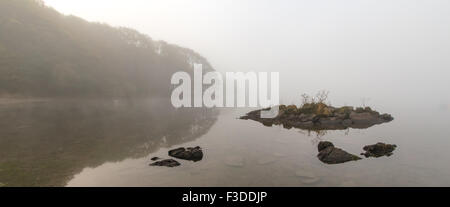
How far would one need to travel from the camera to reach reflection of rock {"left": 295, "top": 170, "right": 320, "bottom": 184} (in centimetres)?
845

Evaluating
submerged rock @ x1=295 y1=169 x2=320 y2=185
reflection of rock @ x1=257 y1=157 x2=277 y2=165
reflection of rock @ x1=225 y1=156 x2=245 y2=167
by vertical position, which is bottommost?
submerged rock @ x1=295 y1=169 x2=320 y2=185

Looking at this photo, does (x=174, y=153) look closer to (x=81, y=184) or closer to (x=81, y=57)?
(x=81, y=184)

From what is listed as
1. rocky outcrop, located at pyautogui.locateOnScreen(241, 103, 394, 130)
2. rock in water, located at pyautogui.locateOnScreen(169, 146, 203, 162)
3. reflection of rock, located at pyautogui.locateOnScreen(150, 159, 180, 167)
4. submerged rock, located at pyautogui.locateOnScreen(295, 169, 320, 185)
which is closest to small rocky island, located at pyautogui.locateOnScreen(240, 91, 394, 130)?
rocky outcrop, located at pyautogui.locateOnScreen(241, 103, 394, 130)

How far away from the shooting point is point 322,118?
79.6 ft

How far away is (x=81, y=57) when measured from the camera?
68.8 metres

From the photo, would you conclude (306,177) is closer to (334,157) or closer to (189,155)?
(334,157)

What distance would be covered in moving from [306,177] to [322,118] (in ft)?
56.1

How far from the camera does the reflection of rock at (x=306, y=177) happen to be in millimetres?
8445

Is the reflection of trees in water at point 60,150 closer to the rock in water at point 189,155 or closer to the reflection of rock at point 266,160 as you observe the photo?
the rock in water at point 189,155

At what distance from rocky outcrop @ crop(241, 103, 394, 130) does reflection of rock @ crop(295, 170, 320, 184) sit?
13080 millimetres

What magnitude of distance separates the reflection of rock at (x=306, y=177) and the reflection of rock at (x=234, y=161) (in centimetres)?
252

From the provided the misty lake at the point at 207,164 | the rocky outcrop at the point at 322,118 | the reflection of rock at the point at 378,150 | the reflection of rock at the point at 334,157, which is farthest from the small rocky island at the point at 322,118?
the reflection of rock at the point at 334,157

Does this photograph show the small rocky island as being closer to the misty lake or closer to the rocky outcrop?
the rocky outcrop
